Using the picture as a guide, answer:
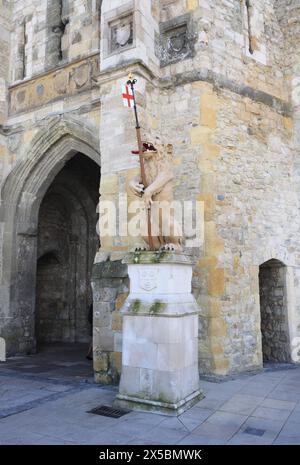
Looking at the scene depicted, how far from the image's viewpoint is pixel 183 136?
248 inches

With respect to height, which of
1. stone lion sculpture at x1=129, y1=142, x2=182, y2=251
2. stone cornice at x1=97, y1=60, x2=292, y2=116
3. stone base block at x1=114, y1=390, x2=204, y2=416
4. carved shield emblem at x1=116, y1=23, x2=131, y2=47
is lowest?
stone base block at x1=114, y1=390, x2=204, y2=416

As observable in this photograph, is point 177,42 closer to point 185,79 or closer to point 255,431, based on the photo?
point 185,79

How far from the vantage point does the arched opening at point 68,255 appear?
1041 cm

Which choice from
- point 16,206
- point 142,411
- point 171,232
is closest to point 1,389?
point 142,411

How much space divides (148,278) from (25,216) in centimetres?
502

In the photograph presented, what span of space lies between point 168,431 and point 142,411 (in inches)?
23.2

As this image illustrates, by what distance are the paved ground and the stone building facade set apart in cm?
64

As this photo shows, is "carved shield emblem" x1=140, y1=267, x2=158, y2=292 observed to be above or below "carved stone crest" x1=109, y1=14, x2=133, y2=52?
below

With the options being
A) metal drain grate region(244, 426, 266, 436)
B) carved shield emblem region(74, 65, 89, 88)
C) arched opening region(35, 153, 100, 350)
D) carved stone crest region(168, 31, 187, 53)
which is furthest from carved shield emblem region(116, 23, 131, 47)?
metal drain grate region(244, 426, 266, 436)

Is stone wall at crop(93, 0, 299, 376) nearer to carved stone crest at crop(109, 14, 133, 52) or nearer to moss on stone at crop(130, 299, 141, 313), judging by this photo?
carved stone crest at crop(109, 14, 133, 52)

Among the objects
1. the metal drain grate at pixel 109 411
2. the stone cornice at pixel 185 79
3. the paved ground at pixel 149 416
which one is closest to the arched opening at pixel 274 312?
the paved ground at pixel 149 416

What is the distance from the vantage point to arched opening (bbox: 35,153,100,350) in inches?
410

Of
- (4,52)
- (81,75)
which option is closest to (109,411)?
(81,75)
